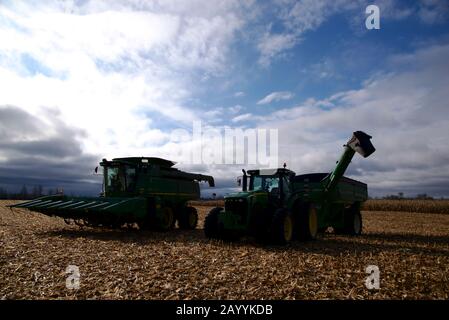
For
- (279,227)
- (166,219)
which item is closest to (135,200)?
(166,219)

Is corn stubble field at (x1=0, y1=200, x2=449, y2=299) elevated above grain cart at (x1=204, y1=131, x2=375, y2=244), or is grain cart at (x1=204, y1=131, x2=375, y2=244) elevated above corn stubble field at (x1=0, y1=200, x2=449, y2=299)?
grain cart at (x1=204, y1=131, x2=375, y2=244)

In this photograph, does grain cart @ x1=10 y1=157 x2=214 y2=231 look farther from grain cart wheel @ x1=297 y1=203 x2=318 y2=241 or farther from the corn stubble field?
grain cart wheel @ x1=297 y1=203 x2=318 y2=241

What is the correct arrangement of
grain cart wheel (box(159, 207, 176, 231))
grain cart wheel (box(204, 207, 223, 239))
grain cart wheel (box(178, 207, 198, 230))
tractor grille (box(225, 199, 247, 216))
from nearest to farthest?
tractor grille (box(225, 199, 247, 216))
grain cart wheel (box(204, 207, 223, 239))
grain cart wheel (box(159, 207, 176, 231))
grain cart wheel (box(178, 207, 198, 230))

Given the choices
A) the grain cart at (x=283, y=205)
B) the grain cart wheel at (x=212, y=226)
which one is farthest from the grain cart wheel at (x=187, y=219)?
the grain cart wheel at (x=212, y=226)

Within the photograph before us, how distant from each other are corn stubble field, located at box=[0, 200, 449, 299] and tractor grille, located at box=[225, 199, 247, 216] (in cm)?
109

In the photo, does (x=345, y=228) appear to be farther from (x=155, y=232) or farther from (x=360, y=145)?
(x=155, y=232)

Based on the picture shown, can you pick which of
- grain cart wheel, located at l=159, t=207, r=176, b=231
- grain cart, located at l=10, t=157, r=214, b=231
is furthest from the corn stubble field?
grain cart wheel, located at l=159, t=207, r=176, b=231

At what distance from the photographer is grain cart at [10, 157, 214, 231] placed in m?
13.8

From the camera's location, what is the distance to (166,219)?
16.7 m

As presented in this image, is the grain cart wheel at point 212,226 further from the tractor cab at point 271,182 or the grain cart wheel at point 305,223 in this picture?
the grain cart wheel at point 305,223

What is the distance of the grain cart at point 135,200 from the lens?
1376 centimetres

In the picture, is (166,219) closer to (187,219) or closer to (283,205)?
(187,219)
